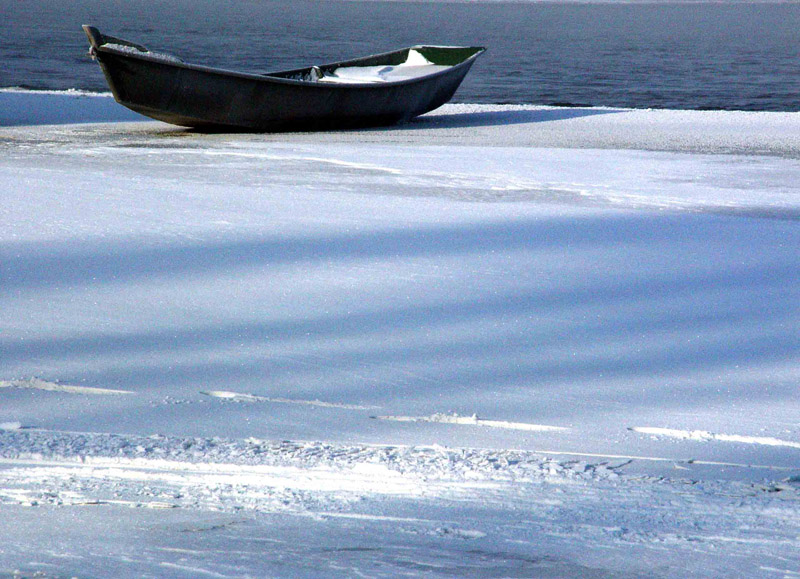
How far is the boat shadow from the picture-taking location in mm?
11483

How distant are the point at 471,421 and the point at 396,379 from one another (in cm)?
38

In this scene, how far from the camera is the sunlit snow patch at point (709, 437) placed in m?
2.43

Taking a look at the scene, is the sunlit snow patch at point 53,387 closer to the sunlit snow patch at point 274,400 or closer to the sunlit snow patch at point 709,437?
the sunlit snow patch at point 274,400

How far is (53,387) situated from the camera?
8.97ft

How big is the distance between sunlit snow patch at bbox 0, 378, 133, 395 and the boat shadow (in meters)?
8.67

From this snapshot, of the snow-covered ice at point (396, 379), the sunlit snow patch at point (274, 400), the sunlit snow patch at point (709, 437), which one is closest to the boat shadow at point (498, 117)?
the snow-covered ice at point (396, 379)

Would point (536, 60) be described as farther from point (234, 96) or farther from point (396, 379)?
point (396, 379)

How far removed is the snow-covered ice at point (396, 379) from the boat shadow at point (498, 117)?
213 inches

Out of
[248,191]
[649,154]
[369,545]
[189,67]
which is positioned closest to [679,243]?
[248,191]

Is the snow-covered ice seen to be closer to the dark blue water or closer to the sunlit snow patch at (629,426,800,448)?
the sunlit snow patch at (629,426,800,448)

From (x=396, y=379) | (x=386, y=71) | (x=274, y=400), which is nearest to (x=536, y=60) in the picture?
(x=386, y=71)

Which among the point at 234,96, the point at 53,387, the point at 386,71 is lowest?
the point at 53,387

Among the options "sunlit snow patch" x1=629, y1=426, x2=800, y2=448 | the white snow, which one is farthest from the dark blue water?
"sunlit snow patch" x1=629, y1=426, x2=800, y2=448

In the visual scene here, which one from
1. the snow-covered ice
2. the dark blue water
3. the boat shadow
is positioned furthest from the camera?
the dark blue water
